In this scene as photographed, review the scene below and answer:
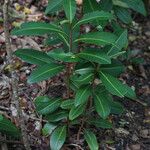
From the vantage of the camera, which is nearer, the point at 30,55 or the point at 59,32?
the point at 59,32

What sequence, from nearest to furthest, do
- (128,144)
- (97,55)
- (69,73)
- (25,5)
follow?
(97,55)
(69,73)
(128,144)
(25,5)

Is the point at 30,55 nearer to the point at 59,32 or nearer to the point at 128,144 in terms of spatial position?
the point at 59,32

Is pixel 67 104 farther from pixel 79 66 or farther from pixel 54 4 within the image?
pixel 54 4

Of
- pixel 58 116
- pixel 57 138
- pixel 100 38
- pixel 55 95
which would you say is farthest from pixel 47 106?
pixel 100 38

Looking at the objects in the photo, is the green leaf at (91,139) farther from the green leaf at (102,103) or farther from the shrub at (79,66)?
the green leaf at (102,103)

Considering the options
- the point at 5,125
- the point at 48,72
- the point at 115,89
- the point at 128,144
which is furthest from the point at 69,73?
the point at 128,144

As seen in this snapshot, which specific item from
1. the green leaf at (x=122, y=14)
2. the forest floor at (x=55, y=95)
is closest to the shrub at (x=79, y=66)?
the forest floor at (x=55, y=95)

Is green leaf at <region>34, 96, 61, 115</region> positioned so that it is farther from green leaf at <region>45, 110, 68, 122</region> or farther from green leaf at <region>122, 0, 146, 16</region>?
green leaf at <region>122, 0, 146, 16</region>
